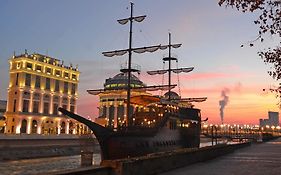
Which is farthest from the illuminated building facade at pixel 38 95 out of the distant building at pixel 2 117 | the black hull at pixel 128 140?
the black hull at pixel 128 140

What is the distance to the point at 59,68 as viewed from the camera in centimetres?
10188

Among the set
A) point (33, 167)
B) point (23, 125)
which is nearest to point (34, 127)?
point (23, 125)

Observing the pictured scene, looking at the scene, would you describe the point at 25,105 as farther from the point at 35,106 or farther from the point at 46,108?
the point at 46,108

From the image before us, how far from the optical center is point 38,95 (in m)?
94.2

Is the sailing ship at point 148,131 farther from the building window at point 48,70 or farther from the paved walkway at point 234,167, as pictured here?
the building window at point 48,70

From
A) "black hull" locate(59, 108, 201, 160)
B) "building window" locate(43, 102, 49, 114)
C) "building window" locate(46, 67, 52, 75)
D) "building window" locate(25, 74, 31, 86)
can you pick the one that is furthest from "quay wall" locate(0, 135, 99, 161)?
"building window" locate(46, 67, 52, 75)

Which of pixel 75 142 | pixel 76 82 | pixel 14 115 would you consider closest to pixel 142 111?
pixel 75 142

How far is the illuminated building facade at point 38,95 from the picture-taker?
88.8m

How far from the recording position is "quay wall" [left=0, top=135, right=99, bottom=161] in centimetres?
4729

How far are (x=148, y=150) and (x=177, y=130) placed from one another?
21.8 ft

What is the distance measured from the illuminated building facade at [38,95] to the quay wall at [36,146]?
27.7 metres

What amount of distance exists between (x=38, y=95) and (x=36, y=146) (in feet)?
136

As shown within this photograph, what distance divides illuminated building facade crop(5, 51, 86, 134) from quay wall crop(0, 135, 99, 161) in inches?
1092

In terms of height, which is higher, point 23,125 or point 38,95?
point 38,95
